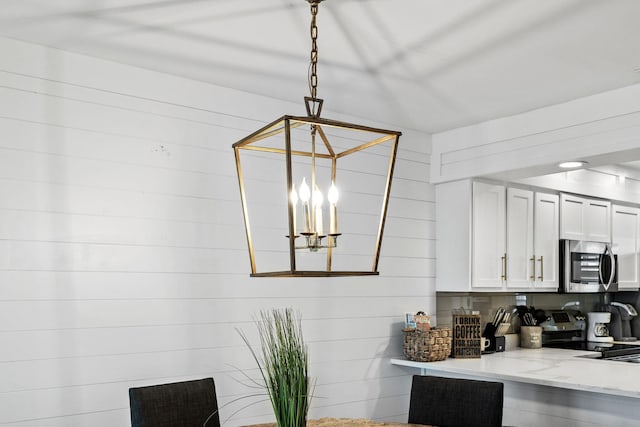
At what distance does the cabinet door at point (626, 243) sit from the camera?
551 cm

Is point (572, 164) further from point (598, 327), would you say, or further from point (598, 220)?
point (598, 327)

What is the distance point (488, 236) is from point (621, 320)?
7.63 ft

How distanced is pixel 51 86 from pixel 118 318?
1.14 m

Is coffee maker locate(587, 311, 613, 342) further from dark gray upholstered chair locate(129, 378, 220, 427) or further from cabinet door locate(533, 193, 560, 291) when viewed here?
dark gray upholstered chair locate(129, 378, 220, 427)

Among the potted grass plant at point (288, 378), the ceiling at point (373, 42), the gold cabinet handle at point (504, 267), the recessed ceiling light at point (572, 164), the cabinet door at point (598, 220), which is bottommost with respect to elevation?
the potted grass plant at point (288, 378)

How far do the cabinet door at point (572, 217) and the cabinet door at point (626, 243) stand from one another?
51 centimetres

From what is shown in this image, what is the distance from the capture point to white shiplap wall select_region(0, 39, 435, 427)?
2.89m

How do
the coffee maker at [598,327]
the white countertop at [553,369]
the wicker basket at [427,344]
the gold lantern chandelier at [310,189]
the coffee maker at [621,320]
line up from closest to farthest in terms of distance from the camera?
the white countertop at [553,369], the gold lantern chandelier at [310,189], the wicker basket at [427,344], the coffee maker at [598,327], the coffee maker at [621,320]

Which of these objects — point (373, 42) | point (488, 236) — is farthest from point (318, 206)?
point (488, 236)

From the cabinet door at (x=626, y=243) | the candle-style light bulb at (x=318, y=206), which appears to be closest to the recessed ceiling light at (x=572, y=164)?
the cabinet door at (x=626, y=243)

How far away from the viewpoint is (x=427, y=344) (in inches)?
160

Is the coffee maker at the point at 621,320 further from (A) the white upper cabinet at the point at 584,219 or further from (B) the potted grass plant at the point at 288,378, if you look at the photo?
(B) the potted grass plant at the point at 288,378

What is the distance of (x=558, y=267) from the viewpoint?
16.0ft

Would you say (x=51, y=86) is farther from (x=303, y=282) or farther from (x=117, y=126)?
(x=303, y=282)
